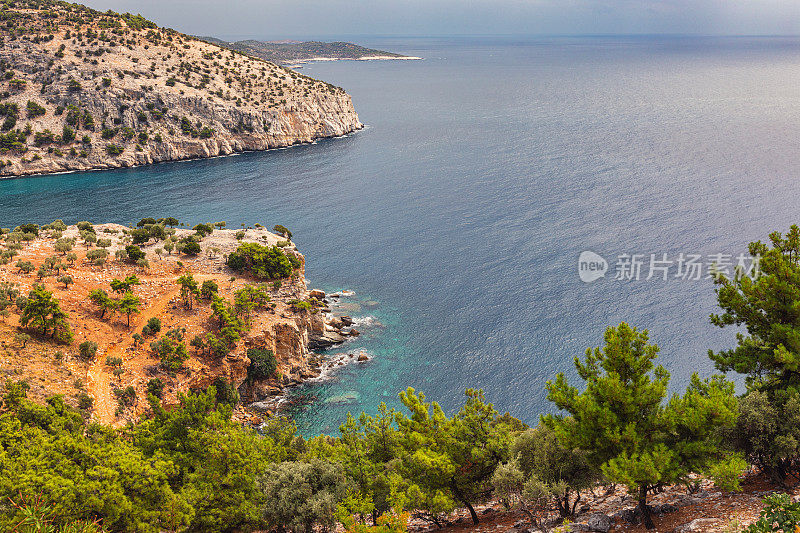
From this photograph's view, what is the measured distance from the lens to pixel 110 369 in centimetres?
5375

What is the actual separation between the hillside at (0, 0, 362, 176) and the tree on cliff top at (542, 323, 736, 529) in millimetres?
157680

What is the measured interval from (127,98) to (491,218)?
4759 inches

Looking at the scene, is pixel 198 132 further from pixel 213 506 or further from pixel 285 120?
pixel 213 506

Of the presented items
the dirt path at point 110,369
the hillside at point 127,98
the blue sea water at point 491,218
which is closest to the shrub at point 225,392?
the blue sea water at point 491,218

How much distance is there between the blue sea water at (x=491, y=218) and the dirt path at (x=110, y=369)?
58.2 feet

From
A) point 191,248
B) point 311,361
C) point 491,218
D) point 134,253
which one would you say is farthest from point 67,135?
point 311,361

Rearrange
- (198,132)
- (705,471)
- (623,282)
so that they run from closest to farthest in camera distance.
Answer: (705,471) → (623,282) → (198,132)

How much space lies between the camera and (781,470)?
89.7ft

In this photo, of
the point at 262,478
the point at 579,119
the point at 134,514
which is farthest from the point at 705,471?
the point at 579,119

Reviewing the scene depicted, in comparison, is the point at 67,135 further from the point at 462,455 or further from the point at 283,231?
the point at 462,455

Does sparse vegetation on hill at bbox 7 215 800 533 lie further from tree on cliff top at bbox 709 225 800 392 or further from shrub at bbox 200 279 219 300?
shrub at bbox 200 279 219 300

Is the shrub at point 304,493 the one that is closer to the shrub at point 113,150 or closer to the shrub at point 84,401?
the shrub at point 84,401

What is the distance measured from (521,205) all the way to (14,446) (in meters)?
98.0

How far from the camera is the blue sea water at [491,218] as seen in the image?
65.5m
